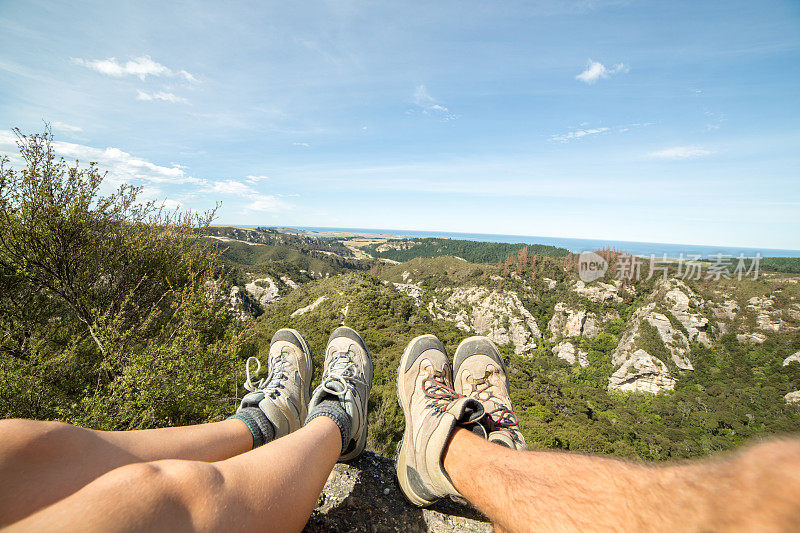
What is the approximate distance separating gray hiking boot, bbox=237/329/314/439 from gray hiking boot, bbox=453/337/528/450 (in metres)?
2.29

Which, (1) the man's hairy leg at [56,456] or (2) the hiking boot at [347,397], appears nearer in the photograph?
(1) the man's hairy leg at [56,456]

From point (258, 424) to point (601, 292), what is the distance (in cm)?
11478

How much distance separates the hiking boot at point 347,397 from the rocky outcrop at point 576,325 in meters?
104

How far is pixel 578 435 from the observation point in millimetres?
29922

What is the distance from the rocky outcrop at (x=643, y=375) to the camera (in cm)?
7406

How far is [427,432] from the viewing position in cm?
283

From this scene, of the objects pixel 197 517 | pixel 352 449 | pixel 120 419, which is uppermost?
pixel 197 517

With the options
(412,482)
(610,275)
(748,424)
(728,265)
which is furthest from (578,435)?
(728,265)

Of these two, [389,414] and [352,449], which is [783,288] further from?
[352,449]

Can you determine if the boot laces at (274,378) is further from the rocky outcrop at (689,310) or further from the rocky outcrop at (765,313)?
the rocky outcrop at (765,313)

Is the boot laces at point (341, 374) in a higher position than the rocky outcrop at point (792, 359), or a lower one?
higher

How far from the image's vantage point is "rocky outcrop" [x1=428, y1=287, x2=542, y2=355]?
88.4 m

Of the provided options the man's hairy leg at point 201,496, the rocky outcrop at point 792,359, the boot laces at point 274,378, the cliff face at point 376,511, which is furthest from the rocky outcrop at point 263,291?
the rocky outcrop at point 792,359

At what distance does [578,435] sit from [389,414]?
2550cm
